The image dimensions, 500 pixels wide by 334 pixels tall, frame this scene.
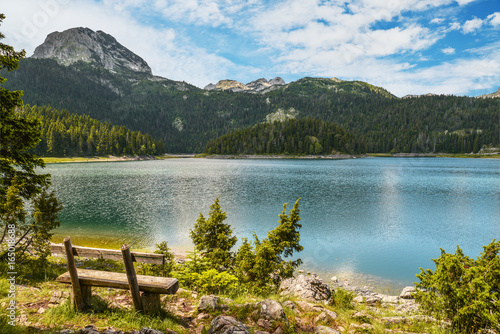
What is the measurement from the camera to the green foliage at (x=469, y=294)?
23.8 ft

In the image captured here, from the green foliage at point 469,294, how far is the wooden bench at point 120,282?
904 centimetres

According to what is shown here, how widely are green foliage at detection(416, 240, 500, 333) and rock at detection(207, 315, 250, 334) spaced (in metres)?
6.78

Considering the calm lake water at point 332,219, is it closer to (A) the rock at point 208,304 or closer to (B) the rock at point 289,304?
(B) the rock at point 289,304

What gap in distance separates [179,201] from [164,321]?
4220 centimetres

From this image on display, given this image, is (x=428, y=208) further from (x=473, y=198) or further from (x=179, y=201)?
(x=179, y=201)

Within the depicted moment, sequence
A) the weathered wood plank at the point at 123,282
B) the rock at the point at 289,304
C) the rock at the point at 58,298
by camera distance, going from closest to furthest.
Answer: the weathered wood plank at the point at 123,282
the rock at the point at 58,298
the rock at the point at 289,304

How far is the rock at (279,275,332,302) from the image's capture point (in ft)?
42.0

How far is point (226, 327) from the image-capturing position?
719 centimetres

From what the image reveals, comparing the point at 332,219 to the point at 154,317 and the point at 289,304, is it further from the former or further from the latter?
the point at 154,317

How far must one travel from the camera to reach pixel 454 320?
7988 mm

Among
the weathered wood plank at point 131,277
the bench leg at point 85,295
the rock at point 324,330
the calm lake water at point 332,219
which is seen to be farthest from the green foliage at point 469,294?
the calm lake water at point 332,219

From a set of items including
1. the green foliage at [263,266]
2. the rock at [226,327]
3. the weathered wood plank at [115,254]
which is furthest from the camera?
the green foliage at [263,266]

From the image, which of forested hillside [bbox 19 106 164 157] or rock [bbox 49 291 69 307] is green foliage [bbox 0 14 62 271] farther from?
forested hillside [bbox 19 106 164 157]

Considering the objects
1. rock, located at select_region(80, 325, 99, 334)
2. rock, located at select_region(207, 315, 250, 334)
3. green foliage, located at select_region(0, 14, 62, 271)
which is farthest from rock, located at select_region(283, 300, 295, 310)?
green foliage, located at select_region(0, 14, 62, 271)
